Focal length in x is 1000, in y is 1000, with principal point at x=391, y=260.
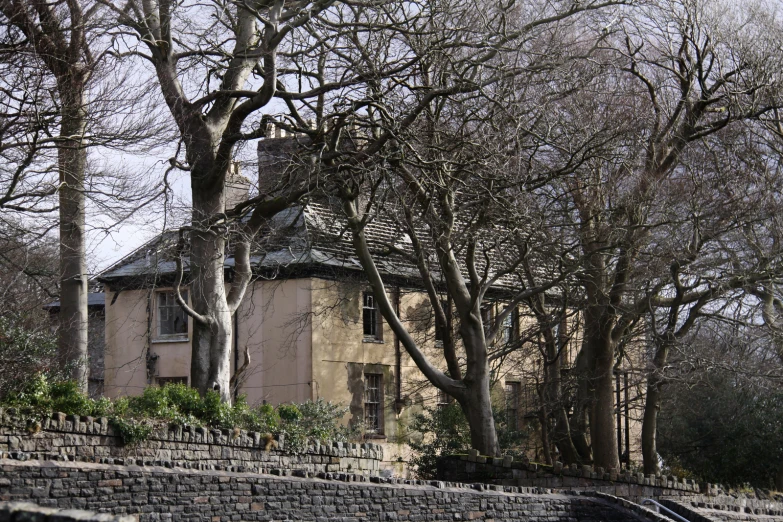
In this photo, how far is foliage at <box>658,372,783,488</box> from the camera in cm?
3066

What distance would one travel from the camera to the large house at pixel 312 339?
3036cm

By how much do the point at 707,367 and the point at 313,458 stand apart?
9402 mm

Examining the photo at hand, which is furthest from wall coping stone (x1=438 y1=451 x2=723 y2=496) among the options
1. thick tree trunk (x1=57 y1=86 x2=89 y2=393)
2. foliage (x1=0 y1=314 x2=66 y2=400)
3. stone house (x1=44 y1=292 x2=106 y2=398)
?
stone house (x1=44 y1=292 x2=106 y2=398)

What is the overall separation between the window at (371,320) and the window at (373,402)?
1350mm

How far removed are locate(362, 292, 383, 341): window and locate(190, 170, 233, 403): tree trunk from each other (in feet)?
41.3

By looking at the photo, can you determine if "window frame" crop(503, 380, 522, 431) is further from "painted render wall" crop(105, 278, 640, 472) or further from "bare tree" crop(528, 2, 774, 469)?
"bare tree" crop(528, 2, 774, 469)

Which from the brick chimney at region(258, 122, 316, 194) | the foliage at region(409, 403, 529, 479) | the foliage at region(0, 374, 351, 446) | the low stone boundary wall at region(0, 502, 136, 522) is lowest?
the foliage at region(409, 403, 529, 479)

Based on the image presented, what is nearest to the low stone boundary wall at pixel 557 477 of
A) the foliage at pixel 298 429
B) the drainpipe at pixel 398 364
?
the foliage at pixel 298 429

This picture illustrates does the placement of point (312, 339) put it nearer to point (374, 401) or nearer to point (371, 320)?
point (371, 320)

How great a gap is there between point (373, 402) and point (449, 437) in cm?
595

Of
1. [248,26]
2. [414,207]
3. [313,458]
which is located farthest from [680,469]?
[248,26]

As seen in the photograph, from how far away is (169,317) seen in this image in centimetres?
3322

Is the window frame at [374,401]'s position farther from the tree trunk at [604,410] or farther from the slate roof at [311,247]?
the tree trunk at [604,410]

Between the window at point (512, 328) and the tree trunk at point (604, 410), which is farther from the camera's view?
the window at point (512, 328)
